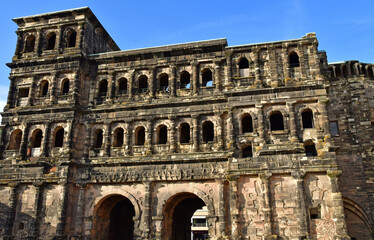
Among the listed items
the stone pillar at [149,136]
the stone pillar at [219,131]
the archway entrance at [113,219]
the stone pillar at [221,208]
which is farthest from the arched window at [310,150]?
the archway entrance at [113,219]

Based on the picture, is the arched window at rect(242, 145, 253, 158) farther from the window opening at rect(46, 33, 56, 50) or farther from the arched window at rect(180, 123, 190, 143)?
the window opening at rect(46, 33, 56, 50)

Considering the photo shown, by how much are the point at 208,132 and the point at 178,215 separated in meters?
6.11

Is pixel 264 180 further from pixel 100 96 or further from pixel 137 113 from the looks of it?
pixel 100 96

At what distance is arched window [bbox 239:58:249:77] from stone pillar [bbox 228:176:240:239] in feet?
21.0

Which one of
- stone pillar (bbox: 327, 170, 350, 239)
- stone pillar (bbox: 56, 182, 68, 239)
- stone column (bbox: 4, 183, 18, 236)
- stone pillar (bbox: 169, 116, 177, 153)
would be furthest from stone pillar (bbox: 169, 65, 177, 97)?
stone column (bbox: 4, 183, 18, 236)

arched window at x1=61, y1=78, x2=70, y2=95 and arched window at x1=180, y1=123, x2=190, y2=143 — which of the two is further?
arched window at x1=61, y1=78, x2=70, y2=95

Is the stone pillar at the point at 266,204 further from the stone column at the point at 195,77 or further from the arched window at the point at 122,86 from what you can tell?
the arched window at the point at 122,86

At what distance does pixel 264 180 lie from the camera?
19.1 meters

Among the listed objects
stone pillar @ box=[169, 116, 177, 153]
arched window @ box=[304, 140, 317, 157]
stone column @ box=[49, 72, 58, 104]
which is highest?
stone column @ box=[49, 72, 58, 104]

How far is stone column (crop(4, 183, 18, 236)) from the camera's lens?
21.5 metres

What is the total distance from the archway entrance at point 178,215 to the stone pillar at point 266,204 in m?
4.82

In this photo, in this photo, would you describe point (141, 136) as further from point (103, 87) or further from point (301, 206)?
point (301, 206)

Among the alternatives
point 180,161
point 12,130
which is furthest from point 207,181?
point 12,130

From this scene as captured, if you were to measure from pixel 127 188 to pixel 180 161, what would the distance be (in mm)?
3626
